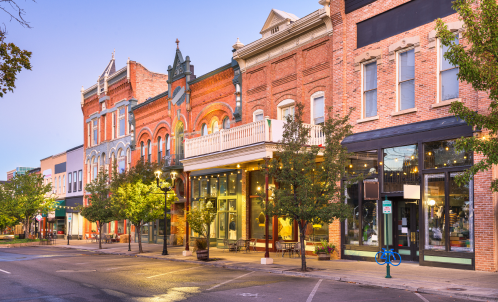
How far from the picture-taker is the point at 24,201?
4284cm

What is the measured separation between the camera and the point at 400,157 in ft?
61.1

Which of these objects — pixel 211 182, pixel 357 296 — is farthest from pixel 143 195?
pixel 357 296

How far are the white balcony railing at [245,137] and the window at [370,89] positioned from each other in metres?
2.25

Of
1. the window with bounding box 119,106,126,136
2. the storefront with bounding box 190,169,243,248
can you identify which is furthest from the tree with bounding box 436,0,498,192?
the window with bounding box 119,106,126,136

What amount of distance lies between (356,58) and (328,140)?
541cm

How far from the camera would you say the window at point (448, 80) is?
17.1 metres

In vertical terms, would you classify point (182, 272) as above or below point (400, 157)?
below

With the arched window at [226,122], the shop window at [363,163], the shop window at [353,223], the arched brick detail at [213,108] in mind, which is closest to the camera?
the shop window at [363,163]

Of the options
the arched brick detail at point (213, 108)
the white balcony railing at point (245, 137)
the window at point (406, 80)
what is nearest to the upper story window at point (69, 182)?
the arched brick detail at point (213, 108)

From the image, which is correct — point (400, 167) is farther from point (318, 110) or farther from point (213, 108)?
point (213, 108)

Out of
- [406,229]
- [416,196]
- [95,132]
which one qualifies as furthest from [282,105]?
[95,132]

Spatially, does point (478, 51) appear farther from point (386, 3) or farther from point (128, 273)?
point (128, 273)

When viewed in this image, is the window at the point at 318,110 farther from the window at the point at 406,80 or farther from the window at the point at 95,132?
the window at the point at 95,132

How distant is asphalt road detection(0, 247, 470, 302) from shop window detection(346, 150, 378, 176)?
6393 millimetres
